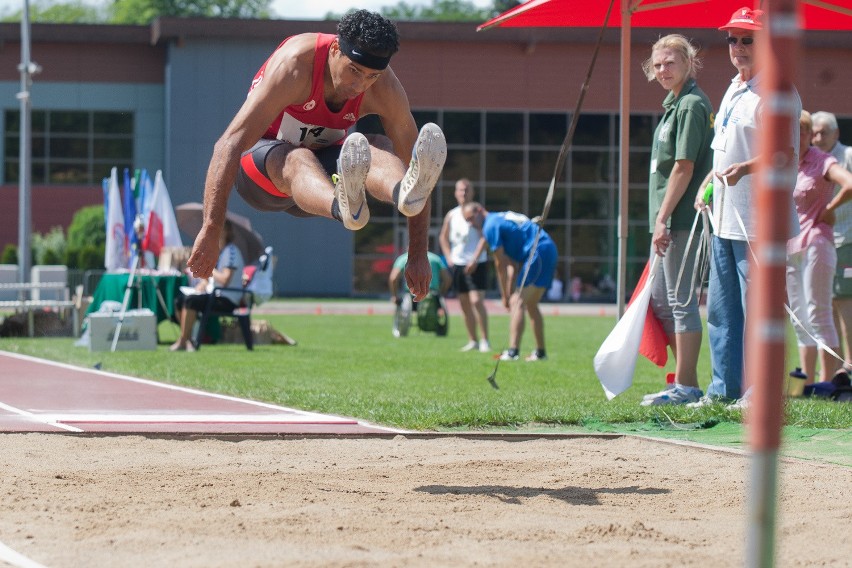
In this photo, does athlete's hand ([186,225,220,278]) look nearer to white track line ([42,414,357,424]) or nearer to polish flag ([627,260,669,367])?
white track line ([42,414,357,424])

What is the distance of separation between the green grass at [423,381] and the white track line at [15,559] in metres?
3.34

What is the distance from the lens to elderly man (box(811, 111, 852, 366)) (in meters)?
9.11

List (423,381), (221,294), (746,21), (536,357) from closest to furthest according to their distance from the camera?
(746,21)
(423,381)
(536,357)
(221,294)

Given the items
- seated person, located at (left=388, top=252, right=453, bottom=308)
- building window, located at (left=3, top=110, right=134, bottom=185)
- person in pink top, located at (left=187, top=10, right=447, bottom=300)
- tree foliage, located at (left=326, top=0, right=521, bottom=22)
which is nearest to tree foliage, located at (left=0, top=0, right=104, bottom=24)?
tree foliage, located at (left=326, top=0, right=521, bottom=22)

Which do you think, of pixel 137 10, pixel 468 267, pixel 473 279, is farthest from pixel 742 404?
pixel 137 10

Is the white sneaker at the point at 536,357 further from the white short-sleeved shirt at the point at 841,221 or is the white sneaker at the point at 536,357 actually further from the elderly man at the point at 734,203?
the elderly man at the point at 734,203

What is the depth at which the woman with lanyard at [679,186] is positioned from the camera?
8148mm

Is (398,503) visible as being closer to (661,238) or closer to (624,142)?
(661,238)

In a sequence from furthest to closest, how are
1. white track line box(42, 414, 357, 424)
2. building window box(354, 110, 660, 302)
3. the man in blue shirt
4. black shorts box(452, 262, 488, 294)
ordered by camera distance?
building window box(354, 110, 660, 302) < black shorts box(452, 262, 488, 294) < the man in blue shirt < white track line box(42, 414, 357, 424)

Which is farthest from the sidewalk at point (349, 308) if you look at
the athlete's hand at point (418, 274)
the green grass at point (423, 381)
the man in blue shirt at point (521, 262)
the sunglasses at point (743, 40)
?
the athlete's hand at point (418, 274)

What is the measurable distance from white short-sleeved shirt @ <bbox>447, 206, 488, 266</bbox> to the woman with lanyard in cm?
645

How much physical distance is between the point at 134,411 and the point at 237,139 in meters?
2.67

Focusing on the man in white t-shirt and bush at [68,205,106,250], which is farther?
bush at [68,205,106,250]

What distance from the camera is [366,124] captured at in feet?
113
